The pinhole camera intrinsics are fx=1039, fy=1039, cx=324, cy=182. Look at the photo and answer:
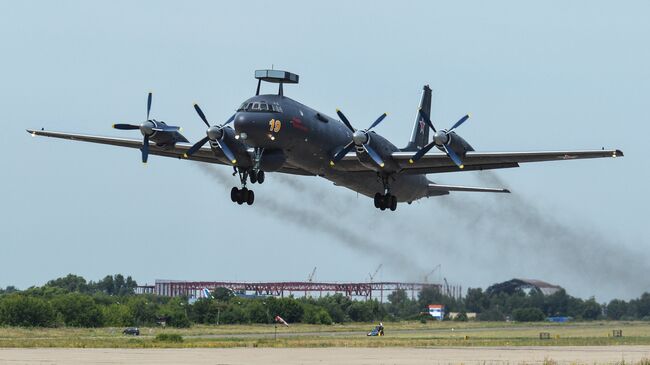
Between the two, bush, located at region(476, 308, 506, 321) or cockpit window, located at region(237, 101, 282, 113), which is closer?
cockpit window, located at region(237, 101, 282, 113)

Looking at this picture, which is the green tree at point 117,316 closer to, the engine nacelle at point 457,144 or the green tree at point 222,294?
the green tree at point 222,294

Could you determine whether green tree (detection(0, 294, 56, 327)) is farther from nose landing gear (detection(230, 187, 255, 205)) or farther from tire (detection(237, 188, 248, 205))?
tire (detection(237, 188, 248, 205))

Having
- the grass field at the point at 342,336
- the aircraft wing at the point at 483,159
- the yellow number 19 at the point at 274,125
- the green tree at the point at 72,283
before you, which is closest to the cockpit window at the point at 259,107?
the yellow number 19 at the point at 274,125

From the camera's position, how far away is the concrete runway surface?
155ft

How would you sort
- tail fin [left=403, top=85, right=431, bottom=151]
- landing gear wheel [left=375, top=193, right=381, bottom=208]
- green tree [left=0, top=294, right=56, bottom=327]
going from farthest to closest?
green tree [left=0, top=294, right=56, bottom=327], tail fin [left=403, top=85, right=431, bottom=151], landing gear wheel [left=375, top=193, right=381, bottom=208]

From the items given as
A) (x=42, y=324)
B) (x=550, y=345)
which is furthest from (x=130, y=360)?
(x=42, y=324)

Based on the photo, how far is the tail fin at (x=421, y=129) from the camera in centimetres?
6568

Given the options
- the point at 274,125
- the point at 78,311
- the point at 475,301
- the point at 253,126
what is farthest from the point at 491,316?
the point at 253,126

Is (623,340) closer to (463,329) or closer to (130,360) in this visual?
(463,329)

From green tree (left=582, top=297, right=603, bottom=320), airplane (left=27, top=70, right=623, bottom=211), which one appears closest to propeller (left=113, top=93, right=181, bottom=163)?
airplane (left=27, top=70, right=623, bottom=211)

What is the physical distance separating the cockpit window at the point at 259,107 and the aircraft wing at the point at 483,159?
7.86 m

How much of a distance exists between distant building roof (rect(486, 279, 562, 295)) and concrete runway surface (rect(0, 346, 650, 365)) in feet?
181

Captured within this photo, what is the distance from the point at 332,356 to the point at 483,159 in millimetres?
12709

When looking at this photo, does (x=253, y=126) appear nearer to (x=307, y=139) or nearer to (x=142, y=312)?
(x=307, y=139)
